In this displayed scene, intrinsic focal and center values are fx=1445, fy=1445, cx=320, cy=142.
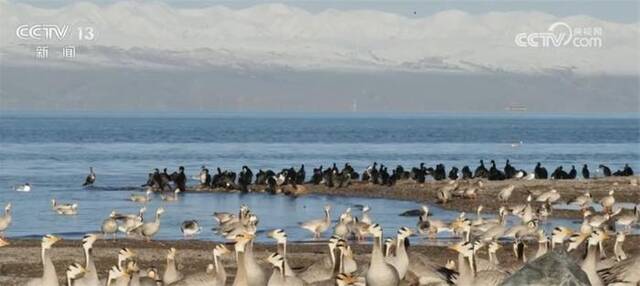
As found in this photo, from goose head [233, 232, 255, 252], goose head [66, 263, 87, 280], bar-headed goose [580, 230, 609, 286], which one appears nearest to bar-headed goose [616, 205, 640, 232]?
bar-headed goose [580, 230, 609, 286]

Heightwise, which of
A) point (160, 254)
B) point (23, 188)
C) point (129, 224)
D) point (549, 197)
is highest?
point (23, 188)

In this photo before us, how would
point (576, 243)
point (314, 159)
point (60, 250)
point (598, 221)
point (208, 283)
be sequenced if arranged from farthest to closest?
point (314, 159) < point (598, 221) < point (60, 250) < point (576, 243) < point (208, 283)

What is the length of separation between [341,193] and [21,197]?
32.8 feet

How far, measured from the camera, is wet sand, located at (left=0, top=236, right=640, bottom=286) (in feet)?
72.8

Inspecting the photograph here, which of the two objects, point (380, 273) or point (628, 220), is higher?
point (628, 220)

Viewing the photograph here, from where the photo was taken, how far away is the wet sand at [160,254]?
22.2 m

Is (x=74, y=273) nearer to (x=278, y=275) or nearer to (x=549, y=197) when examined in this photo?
(x=278, y=275)

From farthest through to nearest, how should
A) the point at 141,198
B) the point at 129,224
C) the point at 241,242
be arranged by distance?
the point at 141,198 → the point at 129,224 → the point at 241,242

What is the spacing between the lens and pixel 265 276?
17875mm

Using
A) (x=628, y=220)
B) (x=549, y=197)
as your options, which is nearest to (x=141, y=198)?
(x=549, y=197)

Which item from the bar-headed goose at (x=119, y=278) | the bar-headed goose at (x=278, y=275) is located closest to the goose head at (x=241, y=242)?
the bar-headed goose at (x=278, y=275)

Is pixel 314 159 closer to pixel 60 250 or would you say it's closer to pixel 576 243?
pixel 60 250

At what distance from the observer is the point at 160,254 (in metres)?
25.3

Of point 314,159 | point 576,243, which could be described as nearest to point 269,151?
point 314,159
